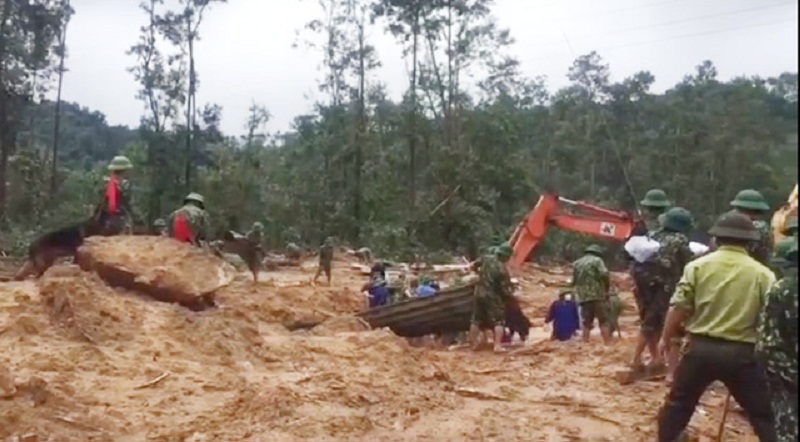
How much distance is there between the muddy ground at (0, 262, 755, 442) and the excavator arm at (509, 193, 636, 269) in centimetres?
508

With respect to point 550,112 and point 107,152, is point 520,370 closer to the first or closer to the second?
point 550,112

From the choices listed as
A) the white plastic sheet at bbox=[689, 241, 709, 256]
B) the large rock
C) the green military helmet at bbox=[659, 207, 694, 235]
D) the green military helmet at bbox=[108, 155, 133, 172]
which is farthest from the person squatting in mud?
the green military helmet at bbox=[108, 155, 133, 172]

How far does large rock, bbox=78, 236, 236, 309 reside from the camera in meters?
10.0

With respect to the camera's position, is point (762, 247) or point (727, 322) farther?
point (762, 247)

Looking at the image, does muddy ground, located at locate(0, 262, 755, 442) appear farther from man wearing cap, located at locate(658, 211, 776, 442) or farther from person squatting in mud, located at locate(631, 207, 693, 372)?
man wearing cap, located at locate(658, 211, 776, 442)

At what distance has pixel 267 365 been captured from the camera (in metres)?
9.01

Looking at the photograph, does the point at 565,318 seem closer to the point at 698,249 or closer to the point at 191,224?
the point at 698,249

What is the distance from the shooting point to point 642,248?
843 centimetres

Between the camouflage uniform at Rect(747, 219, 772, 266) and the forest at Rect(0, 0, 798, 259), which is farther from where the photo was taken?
the forest at Rect(0, 0, 798, 259)

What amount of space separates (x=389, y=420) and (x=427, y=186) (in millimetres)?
27874

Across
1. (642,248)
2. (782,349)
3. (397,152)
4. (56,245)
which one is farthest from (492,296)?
(397,152)

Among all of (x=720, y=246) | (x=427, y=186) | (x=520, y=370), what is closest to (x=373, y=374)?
(x=520, y=370)

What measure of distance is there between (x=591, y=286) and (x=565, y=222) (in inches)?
176

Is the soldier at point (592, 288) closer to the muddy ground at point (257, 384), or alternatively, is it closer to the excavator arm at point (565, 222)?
the muddy ground at point (257, 384)
